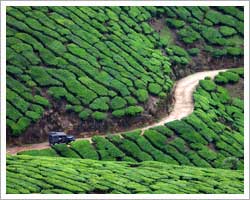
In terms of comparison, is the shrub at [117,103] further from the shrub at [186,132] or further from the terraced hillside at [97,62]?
the shrub at [186,132]

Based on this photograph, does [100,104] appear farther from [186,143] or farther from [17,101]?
[186,143]

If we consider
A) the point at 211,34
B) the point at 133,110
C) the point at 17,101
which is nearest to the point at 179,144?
the point at 133,110

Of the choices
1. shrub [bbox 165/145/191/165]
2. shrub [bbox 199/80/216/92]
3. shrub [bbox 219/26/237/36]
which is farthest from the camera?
shrub [bbox 219/26/237/36]

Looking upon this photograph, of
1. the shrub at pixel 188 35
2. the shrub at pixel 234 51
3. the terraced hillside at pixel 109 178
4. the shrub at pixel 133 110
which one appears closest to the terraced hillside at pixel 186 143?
the shrub at pixel 133 110

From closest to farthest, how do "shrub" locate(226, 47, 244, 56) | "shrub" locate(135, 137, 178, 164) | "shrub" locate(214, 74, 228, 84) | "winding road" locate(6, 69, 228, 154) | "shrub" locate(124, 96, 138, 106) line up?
1. "winding road" locate(6, 69, 228, 154)
2. "shrub" locate(135, 137, 178, 164)
3. "shrub" locate(124, 96, 138, 106)
4. "shrub" locate(214, 74, 228, 84)
5. "shrub" locate(226, 47, 244, 56)

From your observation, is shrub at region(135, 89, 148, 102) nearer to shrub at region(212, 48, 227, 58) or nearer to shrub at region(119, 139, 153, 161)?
shrub at region(119, 139, 153, 161)

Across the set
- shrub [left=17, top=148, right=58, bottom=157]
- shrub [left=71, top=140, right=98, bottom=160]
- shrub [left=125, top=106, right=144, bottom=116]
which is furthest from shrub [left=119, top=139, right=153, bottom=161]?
shrub [left=17, top=148, right=58, bottom=157]
